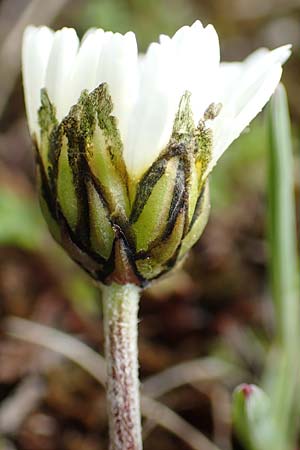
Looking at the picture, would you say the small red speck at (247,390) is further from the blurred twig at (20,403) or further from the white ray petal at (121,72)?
the blurred twig at (20,403)

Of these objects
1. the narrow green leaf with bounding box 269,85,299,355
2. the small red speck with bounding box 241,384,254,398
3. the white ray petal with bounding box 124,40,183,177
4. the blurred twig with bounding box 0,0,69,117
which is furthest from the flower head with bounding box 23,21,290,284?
the blurred twig with bounding box 0,0,69,117

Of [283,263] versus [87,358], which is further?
[87,358]

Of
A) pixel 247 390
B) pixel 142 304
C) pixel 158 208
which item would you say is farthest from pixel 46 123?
pixel 142 304

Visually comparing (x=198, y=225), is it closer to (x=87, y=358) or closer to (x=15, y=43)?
(x=87, y=358)

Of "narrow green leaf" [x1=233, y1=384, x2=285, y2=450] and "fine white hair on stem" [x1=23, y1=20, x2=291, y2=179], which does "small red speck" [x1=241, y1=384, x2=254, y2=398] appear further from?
"fine white hair on stem" [x1=23, y1=20, x2=291, y2=179]

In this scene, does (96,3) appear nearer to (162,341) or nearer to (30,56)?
(162,341)
